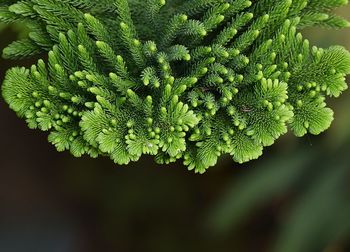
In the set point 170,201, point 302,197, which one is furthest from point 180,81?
point 170,201

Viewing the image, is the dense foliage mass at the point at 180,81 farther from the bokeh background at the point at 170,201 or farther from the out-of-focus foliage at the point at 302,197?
the out-of-focus foliage at the point at 302,197

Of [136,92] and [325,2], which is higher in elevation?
[325,2]

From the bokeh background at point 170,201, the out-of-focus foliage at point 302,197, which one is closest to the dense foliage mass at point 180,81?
the bokeh background at point 170,201

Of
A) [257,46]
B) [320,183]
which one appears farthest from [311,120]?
[320,183]

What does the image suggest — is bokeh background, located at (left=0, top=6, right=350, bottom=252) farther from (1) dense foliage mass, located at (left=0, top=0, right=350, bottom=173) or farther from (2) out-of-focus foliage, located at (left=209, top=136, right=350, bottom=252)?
(1) dense foliage mass, located at (left=0, top=0, right=350, bottom=173)

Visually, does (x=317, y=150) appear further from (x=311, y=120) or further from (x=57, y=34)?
(x=57, y=34)

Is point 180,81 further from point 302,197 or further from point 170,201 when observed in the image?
point 170,201

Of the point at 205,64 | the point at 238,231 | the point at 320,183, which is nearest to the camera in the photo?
the point at 205,64
